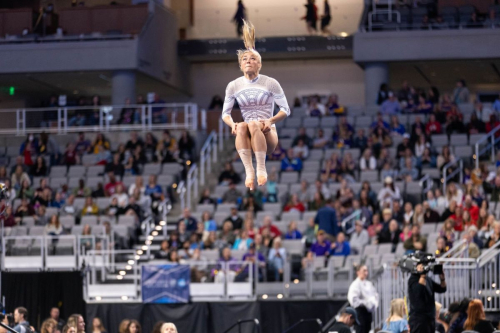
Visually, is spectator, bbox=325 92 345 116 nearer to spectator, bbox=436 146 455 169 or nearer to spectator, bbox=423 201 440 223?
spectator, bbox=436 146 455 169

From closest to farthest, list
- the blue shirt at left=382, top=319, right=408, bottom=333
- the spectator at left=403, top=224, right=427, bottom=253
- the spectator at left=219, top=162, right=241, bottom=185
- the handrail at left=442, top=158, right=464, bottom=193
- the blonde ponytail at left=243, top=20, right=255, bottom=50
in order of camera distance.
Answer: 1. the blonde ponytail at left=243, top=20, right=255, bottom=50
2. the blue shirt at left=382, top=319, right=408, bottom=333
3. the spectator at left=403, top=224, right=427, bottom=253
4. the handrail at left=442, top=158, right=464, bottom=193
5. the spectator at left=219, top=162, right=241, bottom=185

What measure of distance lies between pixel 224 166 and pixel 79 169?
2.76 metres

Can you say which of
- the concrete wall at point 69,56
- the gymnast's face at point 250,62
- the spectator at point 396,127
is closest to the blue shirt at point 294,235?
the spectator at point 396,127

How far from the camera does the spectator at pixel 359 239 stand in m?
15.7

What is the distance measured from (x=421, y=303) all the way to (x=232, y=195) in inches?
319

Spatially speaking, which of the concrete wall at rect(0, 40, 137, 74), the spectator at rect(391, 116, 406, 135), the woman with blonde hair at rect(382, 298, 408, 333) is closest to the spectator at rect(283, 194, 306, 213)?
the spectator at rect(391, 116, 406, 135)

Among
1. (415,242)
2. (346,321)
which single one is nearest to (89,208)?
(415,242)

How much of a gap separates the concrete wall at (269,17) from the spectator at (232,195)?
761cm

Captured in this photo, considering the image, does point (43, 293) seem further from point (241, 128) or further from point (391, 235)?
point (241, 128)

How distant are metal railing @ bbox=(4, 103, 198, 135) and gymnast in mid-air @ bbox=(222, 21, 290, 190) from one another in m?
12.6

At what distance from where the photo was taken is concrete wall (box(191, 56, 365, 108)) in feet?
83.4

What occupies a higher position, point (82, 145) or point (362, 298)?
point (82, 145)

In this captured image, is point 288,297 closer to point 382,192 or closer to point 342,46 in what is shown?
point 382,192

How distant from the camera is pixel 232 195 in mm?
17922
